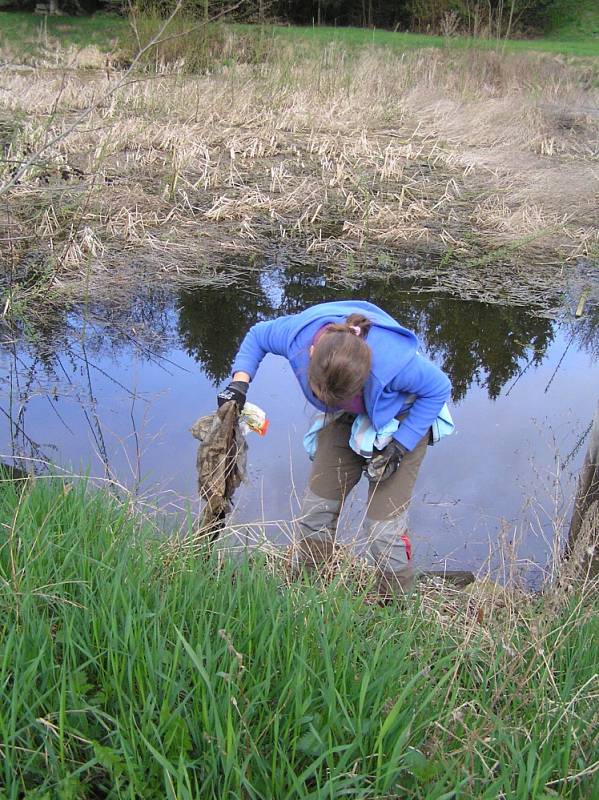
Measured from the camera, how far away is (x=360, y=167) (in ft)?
31.9

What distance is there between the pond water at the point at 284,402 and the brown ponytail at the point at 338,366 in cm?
85

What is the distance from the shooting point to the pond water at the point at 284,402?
4.23 m

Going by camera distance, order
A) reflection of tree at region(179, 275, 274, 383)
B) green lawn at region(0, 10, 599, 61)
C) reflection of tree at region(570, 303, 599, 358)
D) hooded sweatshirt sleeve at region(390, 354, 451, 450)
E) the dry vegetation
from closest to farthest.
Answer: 1. hooded sweatshirt sleeve at region(390, 354, 451, 450)
2. reflection of tree at region(179, 275, 274, 383)
3. reflection of tree at region(570, 303, 599, 358)
4. the dry vegetation
5. green lawn at region(0, 10, 599, 61)

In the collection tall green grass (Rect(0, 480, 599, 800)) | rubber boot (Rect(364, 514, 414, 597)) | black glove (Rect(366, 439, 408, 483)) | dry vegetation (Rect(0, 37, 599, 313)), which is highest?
dry vegetation (Rect(0, 37, 599, 313))

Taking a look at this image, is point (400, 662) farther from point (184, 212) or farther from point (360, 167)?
point (360, 167)

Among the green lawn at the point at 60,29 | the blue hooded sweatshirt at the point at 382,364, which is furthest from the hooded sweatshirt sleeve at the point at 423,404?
the green lawn at the point at 60,29

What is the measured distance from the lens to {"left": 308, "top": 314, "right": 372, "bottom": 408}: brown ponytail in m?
2.74

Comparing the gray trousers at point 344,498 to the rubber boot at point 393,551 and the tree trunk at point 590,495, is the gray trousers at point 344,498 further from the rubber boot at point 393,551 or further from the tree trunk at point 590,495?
the tree trunk at point 590,495

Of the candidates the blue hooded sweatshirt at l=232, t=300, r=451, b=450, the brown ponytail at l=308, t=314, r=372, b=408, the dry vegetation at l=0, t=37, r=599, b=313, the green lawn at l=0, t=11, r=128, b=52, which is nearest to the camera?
the brown ponytail at l=308, t=314, r=372, b=408

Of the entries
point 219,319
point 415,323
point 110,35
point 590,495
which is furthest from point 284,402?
point 110,35

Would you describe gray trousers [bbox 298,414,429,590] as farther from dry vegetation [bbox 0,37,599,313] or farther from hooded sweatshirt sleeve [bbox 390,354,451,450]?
dry vegetation [bbox 0,37,599,313]

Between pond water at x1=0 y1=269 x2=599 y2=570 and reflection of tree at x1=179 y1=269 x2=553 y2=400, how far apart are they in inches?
0.7

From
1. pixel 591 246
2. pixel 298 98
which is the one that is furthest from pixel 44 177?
pixel 591 246

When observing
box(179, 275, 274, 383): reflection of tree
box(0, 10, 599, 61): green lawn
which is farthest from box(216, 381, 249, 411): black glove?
box(0, 10, 599, 61): green lawn
